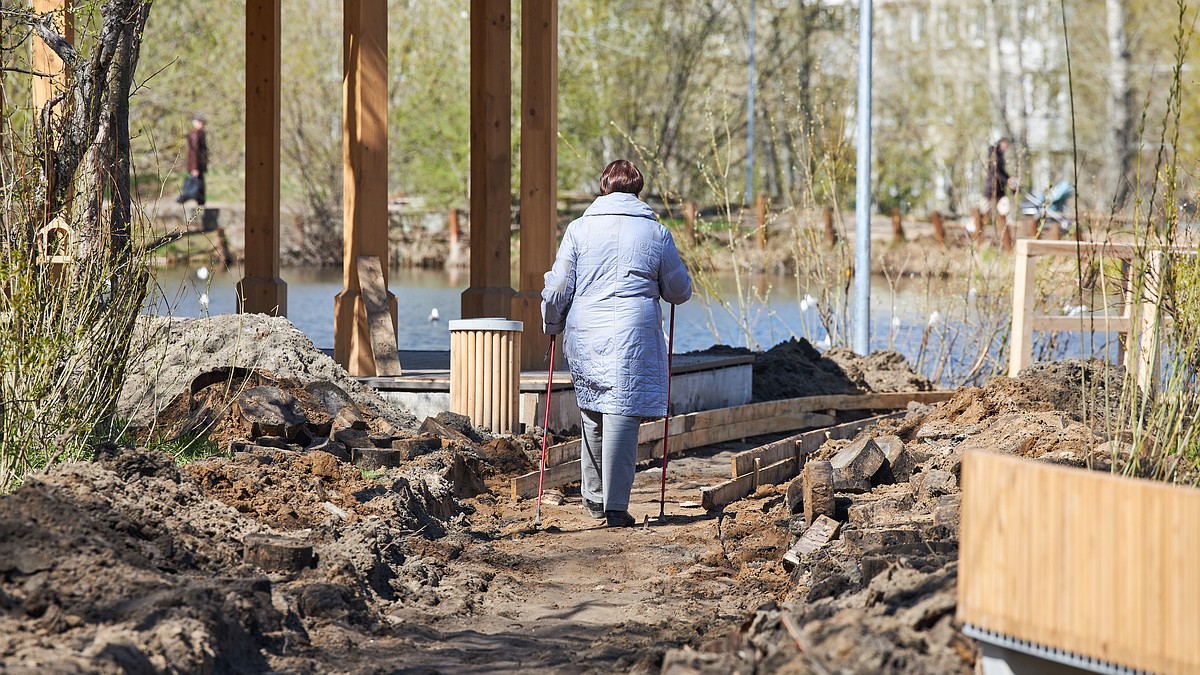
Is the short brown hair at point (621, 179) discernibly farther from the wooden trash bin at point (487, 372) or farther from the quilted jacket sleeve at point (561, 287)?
the wooden trash bin at point (487, 372)

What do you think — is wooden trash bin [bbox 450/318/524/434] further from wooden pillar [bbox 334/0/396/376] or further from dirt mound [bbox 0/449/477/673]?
dirt mound [bbox 0/449/477/673]

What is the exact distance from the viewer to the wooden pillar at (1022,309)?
10523 mm

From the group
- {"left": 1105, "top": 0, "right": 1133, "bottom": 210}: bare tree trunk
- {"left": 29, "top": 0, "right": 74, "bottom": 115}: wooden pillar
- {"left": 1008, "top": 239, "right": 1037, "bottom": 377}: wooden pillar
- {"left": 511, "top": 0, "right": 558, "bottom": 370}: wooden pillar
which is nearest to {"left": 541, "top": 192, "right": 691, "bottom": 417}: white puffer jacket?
{"left": 29, "top": 0, "right": 74, "bottom": 115}: wooden pillar

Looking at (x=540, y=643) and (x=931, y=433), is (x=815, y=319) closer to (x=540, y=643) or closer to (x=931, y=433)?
(x=931, y=433)

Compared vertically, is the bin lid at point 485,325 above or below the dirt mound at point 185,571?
above

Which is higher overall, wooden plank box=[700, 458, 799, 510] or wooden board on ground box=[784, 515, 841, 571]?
wooden board on ground box=[784, 515, 841, 571]

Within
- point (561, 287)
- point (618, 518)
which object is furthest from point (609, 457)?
point (561, 287)

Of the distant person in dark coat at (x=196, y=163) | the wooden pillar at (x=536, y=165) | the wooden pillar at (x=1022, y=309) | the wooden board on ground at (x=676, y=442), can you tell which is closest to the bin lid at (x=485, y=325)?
the wooden board on ground at (x=676, y=442)

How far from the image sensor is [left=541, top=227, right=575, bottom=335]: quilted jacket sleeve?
697cm

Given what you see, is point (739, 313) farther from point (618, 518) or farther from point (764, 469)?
point (618, 518)

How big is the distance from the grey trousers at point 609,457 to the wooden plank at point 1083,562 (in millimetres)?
3345

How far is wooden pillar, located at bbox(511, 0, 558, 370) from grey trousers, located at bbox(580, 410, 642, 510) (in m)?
3.51

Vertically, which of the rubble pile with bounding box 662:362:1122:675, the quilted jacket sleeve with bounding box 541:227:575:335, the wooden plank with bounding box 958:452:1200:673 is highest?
the quilted jacket sleeve with bounding box 541:227:575:335

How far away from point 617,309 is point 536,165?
162 inches
